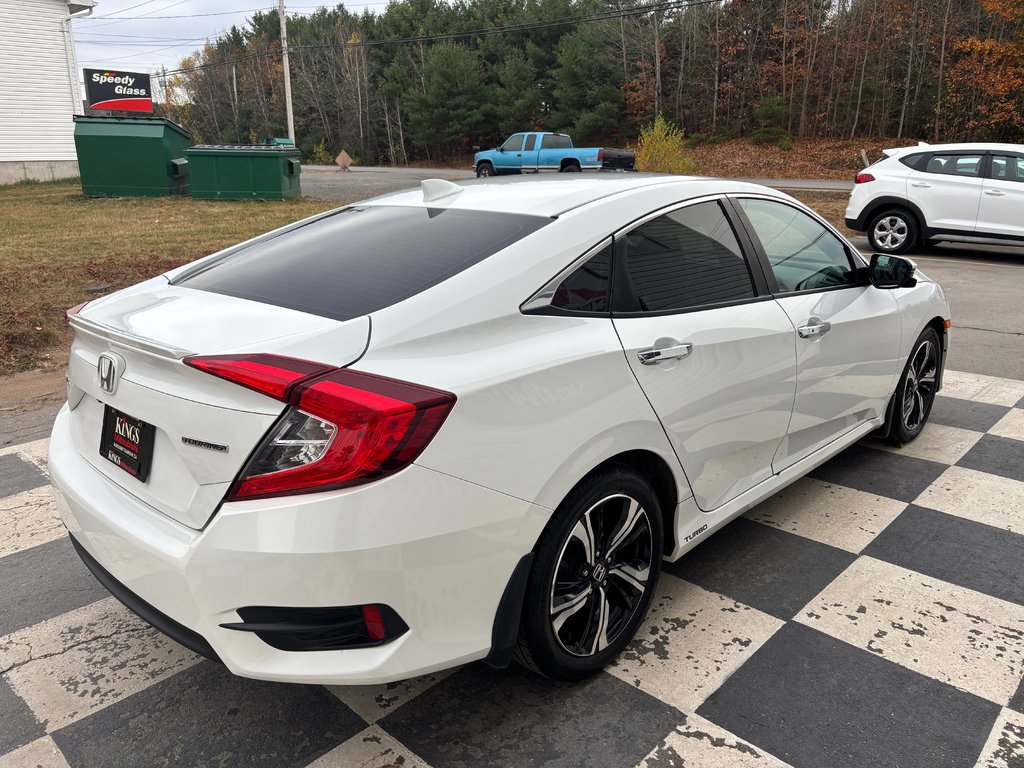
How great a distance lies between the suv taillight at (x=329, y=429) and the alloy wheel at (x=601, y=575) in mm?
647

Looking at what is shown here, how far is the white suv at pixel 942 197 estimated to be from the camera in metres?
10.9

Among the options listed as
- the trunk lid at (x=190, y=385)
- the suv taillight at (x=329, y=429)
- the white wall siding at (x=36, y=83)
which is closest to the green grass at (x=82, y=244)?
the trunk lid at (x=190, y=385)

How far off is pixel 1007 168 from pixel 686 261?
10532mm

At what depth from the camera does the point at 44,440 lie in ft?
15.3

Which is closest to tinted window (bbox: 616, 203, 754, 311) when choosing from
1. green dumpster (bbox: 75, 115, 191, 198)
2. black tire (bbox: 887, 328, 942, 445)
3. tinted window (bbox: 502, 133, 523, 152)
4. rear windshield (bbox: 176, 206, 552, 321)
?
rear windshield (bbox: 176, 206, 552, 321)

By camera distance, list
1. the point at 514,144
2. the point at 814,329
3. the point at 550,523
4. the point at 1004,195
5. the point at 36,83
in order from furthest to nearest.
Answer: the point at 514,144 < the point at 36,83 < the point at 1004,195 < the point at 814,329 < the point at 550,523

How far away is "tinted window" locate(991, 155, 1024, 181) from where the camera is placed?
10820mm

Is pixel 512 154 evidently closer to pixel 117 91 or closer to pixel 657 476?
pixel 117 91

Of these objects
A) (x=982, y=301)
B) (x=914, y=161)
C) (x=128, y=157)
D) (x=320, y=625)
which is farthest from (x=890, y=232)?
(x=128, y=157)

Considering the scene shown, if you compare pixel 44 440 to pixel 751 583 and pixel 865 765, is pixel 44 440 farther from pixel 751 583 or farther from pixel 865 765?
pixel 865 765

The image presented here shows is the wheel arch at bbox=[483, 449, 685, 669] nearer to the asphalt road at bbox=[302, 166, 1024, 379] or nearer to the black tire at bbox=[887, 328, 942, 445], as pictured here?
the black tire at bbox=[887, 328, 942, 445]

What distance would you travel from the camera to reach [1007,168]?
1091 centimetres

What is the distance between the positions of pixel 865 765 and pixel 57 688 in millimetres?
2392

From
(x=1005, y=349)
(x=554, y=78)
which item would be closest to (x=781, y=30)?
(x=554, y=78)
